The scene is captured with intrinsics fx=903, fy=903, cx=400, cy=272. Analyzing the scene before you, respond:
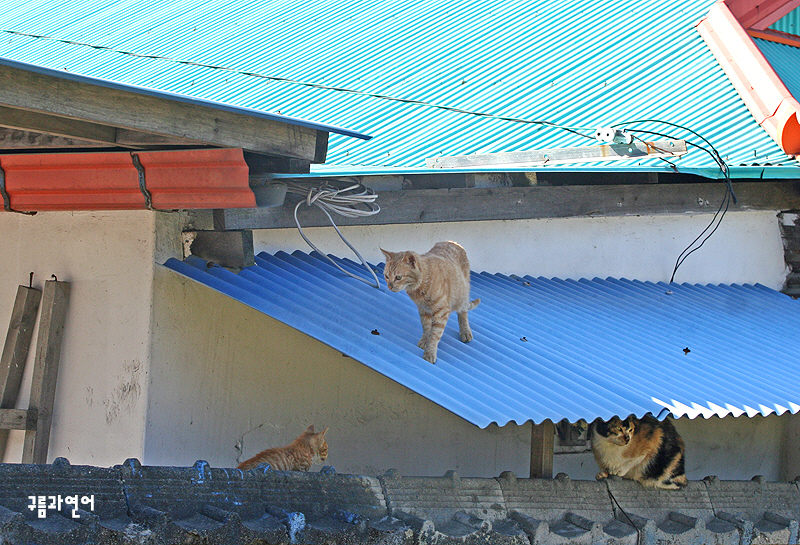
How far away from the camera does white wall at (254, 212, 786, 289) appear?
21.0 ft

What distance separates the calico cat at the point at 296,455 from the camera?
4.77 metres

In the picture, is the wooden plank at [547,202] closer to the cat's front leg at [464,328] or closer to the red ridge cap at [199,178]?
the red ridge cap at [199,178]

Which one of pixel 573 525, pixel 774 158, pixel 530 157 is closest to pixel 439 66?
pixel 530 157

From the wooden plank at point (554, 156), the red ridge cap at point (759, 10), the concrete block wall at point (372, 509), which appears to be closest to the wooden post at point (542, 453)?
the concrete block wall at point (372, 509)

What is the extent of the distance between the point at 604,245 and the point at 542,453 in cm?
288

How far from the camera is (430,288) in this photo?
4914 mm

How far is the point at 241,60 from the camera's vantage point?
847cm

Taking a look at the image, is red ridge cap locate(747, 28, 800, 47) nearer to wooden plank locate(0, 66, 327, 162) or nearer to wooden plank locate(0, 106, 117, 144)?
wooden plank locate(0, 66, 327, 162)

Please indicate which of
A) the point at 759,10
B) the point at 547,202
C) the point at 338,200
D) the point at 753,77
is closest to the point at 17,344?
the point at 338,200

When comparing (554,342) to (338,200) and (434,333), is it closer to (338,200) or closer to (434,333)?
(434,333)

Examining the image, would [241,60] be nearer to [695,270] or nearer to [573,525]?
[695,270]

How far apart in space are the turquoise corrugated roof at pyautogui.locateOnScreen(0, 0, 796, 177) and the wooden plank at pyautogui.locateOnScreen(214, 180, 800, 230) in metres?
0.31

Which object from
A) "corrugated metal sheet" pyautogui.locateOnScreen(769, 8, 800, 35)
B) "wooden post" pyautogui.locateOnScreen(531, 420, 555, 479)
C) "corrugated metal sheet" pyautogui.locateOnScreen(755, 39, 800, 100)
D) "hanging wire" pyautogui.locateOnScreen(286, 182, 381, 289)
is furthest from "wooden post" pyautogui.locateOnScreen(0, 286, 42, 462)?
"corrugated metal sheet" pyautogui.locateOnScreen(769, 8, 800, 35)

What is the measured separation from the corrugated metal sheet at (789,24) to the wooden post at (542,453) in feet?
18.7
